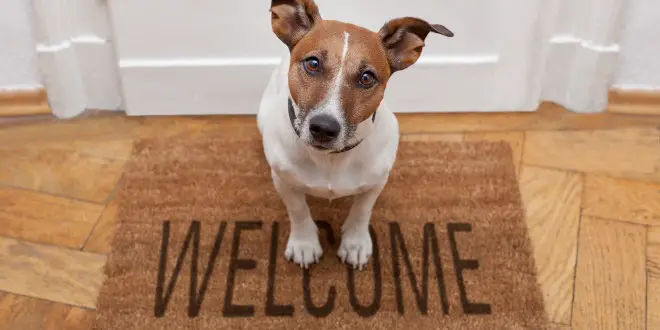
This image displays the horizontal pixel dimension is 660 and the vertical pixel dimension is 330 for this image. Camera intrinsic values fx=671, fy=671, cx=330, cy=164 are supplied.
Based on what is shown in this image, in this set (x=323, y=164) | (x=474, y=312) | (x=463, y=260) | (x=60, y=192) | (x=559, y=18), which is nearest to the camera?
(x=323, y=164)

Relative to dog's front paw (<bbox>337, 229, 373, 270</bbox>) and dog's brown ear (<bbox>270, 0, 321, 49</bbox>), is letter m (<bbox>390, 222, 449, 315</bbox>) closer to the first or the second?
dog's front paw (<bbox>337, 229, 373, 270</bbox>)

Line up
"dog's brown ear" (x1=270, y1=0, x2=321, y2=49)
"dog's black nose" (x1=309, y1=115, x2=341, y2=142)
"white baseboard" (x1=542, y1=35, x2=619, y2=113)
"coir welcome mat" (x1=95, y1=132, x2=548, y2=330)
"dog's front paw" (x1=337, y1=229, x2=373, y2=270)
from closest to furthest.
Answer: "dog's black nose" (x1=309, y1=115, x2=341, y2=142) → "dog's brown ear" (x1=270, y1=0, x2=321, y2=49) → "coir welcome mat" (x1=95, y1=132, x2=548, y2=330) → "dog's front paw" (x1=337, y1=229, x2=373, y2=270) → "white baseboard" (x1=542, y1=35, x2=619, y2=113)

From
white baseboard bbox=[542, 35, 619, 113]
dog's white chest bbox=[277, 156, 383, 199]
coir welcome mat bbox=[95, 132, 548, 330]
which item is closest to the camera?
dog's white chest bbox=[277, 156, 383, 199]

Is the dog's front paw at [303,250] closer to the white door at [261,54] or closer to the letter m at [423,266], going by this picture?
the letter m at [423,266]

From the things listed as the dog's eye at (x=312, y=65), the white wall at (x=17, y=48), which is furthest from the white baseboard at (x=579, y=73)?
the white wall at (x=17, y=48)

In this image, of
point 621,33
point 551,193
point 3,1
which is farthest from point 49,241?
point 621,33

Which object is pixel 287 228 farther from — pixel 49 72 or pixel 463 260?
pixel 49 72

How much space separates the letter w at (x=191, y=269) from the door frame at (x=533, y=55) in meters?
0.68

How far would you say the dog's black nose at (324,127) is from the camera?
1335mm

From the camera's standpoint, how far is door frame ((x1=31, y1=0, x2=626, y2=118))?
7.04ft

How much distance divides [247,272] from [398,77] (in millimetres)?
881

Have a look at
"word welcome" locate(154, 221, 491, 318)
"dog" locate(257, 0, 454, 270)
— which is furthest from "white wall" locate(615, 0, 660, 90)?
"dog" locate(257, 0, 454, 270)

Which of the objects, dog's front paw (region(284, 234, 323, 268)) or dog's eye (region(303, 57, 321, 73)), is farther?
dog's front paw (region(284, 234, 323, 268))

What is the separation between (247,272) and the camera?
1797 millimetres
